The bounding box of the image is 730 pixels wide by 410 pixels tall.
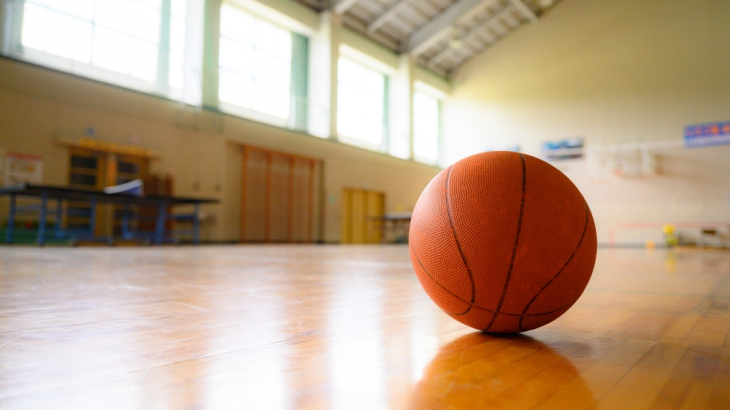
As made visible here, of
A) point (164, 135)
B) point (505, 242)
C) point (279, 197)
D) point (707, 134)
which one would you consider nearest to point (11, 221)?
point (164, 135)

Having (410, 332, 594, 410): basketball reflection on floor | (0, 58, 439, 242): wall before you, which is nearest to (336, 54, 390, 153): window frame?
(0, 58, 439, 242): wall

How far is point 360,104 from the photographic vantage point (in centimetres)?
1347

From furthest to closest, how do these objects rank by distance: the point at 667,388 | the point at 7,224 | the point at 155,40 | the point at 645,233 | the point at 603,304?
the point at 645,233
the point at 155,40
the point at 7,224
the point at 603,304
the point at 667,388

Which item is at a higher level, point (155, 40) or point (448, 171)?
point (155, 40)

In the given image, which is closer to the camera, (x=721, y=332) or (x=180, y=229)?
(x=721, y=332)

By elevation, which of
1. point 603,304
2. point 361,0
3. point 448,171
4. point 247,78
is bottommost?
point 603,304

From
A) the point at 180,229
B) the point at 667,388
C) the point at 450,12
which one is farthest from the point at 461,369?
the point at 450,12

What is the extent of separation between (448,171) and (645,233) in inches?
564

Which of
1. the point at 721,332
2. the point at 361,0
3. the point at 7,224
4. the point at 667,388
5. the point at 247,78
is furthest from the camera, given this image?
the point at 361,0

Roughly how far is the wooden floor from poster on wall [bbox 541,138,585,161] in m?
13.6

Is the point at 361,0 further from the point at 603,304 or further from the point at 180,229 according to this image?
the point at 603,304

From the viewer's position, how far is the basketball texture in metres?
0.91

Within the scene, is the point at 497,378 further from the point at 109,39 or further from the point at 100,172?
the point at 109,39

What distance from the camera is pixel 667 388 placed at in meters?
0.62
